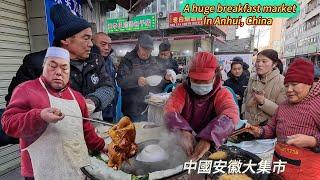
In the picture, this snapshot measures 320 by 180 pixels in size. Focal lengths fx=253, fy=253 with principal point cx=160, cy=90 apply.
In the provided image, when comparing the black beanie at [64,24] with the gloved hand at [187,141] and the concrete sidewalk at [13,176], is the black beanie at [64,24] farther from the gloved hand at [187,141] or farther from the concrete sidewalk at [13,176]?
the concrete sidewalk at [13,176]

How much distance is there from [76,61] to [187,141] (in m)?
1.18

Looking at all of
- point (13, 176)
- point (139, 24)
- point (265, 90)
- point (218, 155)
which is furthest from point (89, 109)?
point (139, 24)

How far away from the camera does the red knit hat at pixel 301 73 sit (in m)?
2.02

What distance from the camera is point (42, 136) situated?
5.07 ft

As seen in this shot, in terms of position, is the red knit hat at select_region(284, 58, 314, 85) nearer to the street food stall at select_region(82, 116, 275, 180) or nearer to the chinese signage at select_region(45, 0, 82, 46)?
the street food stall at select_region(82, 116, 275, 180)

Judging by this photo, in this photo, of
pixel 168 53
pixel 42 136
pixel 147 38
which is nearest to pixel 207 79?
pixel 42 136

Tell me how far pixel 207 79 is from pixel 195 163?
0.64m

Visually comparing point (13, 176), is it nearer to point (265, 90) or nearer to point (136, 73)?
point (136, 73)

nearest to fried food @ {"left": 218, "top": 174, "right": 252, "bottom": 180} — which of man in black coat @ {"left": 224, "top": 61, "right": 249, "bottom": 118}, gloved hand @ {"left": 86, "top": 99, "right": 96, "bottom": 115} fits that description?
gloved hand @ {"left": 86, "top": 99, "right": 96, "bottom": 115}

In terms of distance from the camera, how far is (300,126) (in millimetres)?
2031

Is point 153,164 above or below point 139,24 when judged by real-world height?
below

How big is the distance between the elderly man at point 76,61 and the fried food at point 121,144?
378 mm

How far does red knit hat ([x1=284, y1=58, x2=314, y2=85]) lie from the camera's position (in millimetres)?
2023

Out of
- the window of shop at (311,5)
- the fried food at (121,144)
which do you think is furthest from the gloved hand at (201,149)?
the window of shop at (311,5)
